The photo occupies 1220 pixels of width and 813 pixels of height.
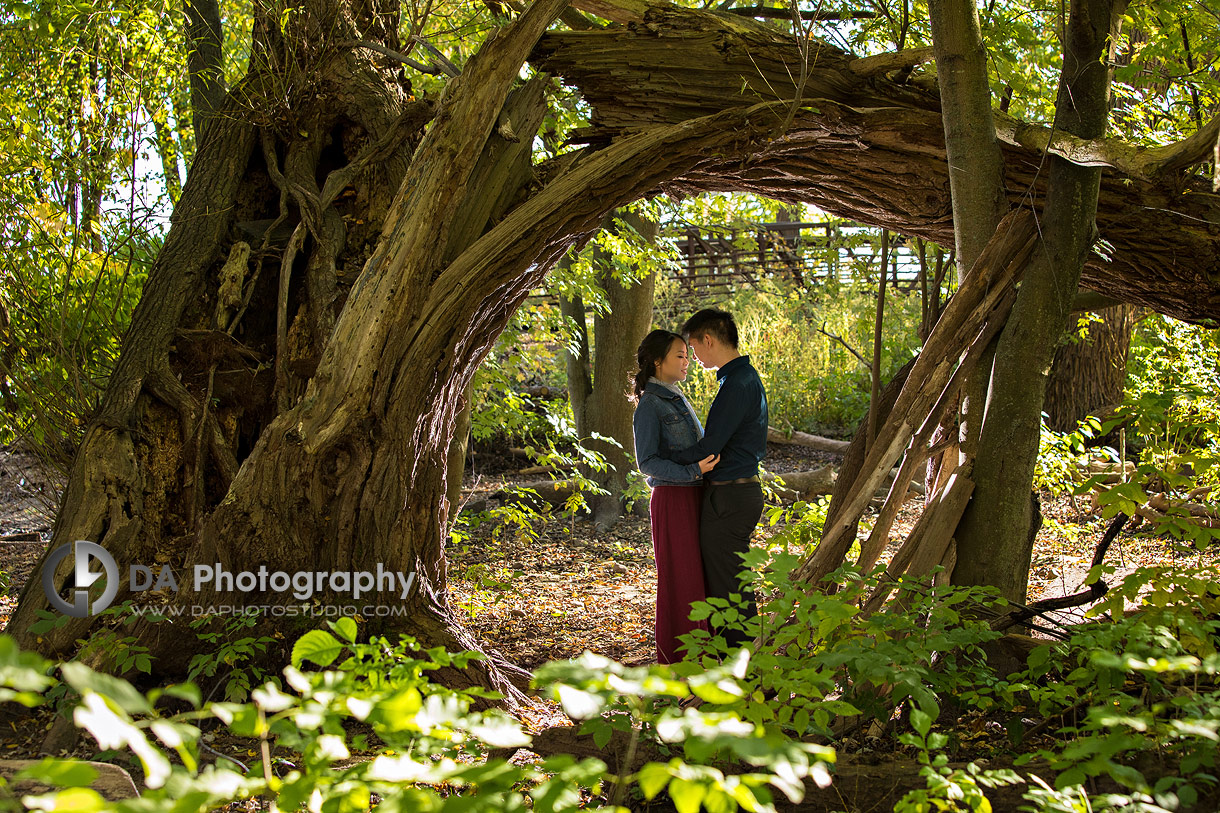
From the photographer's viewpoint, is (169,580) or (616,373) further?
(616,373)

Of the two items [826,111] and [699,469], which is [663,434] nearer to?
[699,469]

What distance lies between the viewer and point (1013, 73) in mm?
4242

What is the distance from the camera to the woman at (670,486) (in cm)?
372

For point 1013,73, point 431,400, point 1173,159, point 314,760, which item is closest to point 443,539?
point 431,400

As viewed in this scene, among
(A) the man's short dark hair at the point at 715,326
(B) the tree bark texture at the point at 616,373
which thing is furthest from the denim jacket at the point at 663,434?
(B) the tree bark texture at the point at 616,373

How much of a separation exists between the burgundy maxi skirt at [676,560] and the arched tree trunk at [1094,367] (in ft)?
17.7

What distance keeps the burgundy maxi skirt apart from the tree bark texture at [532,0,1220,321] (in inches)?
58.2

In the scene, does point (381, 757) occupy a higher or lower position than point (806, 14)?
lower

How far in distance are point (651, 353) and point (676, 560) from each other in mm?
962

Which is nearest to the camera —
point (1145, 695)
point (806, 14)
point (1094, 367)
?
point (1145, 695)

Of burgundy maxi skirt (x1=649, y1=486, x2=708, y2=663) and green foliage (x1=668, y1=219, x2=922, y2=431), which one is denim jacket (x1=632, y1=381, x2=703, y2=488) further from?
green foliage (x1=668, y1=219, x2=922, y2=431)

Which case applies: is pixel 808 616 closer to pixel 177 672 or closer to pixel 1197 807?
pixel 1197 807

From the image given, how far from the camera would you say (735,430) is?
3686 mm

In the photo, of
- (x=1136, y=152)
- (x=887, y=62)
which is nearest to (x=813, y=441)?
(x=887, y=62)
